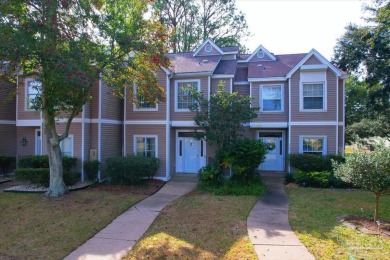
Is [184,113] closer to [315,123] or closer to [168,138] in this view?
[168,138]

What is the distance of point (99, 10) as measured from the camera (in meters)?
10.5

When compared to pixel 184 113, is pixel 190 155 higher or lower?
lower

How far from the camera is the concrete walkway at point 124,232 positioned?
6578 millimetres

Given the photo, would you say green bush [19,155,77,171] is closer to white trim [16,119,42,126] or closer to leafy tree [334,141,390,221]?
white trim [16,119,42,126]

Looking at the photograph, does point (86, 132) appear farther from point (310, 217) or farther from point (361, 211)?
point (361, 211)

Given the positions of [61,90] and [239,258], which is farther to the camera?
[61,90]

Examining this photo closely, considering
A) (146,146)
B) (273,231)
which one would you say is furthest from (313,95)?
(273,231)

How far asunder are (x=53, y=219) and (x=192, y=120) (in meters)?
8.98

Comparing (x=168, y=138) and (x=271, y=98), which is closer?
(x=168, y=138)

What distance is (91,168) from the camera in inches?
555

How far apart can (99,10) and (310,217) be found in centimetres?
1045

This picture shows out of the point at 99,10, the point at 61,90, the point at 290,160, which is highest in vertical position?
the point at 99,10

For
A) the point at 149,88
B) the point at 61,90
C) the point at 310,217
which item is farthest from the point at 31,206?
the point at 310,217

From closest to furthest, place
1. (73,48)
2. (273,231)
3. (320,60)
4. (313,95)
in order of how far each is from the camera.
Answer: (273,231), (73,48), (320,60), (313,95)
